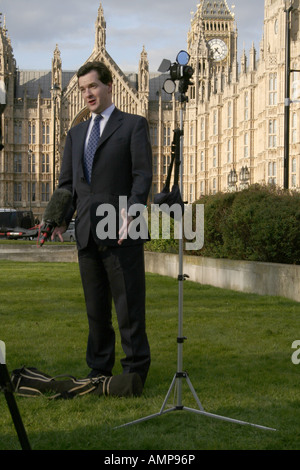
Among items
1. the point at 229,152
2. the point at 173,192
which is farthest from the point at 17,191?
the point at 173,192

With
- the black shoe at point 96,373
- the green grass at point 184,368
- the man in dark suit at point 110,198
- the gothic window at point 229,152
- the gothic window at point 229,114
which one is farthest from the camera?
the gothic window at point 229,114

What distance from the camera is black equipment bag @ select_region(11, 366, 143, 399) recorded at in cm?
505

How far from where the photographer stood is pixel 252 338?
293 inches

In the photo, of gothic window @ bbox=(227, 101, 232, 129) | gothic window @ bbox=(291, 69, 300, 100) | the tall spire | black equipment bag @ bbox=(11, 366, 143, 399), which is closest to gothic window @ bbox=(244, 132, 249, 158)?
gothic window @ bbox=(227, 101, 232, 129)

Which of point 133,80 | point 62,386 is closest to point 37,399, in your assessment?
point 62,386

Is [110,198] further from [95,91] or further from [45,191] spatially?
[45,191]

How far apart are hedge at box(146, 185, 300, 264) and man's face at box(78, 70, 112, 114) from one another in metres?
7.07

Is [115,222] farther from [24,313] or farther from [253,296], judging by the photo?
[253,296]

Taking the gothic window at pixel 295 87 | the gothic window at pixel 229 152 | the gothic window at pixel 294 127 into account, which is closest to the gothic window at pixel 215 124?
the gothic window at pixel 229 152

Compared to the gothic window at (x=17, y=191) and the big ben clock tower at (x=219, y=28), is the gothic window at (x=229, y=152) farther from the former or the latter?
the big ben clock tower at (x=219, y=28)

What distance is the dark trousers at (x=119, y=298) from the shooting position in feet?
17.2

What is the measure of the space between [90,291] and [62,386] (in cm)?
76

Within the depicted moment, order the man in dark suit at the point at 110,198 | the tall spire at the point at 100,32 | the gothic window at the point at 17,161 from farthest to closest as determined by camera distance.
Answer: the tall spire at the point at 100,32 → the gothic window at the point at 17,161 → the man in dark suit at the point at 110,198

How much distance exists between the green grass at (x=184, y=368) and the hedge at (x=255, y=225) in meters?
1.43
